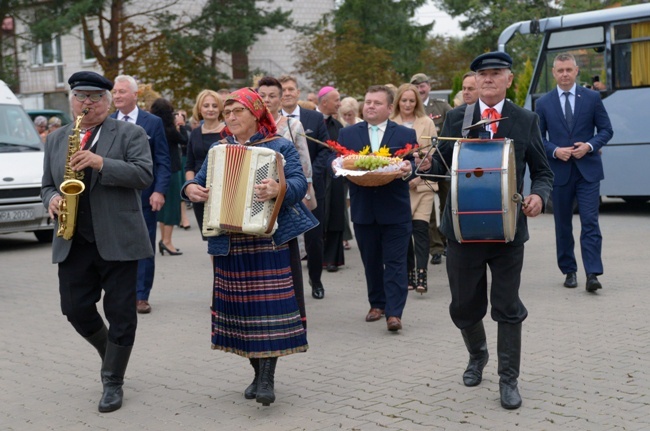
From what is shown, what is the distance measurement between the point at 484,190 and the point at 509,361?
3.43 feet

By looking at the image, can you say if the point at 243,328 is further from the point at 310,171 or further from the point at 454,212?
the point at 310,171

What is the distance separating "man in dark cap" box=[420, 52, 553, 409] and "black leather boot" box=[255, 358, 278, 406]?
121 centimetres

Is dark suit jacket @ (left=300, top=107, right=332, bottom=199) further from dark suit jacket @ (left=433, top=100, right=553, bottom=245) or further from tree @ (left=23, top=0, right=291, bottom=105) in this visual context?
tree @ (left=23, top=0, right=291, bottom=105)

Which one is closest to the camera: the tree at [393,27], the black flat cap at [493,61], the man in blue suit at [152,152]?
the black flat cap at [493,61]

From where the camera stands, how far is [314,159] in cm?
1012

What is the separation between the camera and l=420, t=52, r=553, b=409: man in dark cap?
6094 mm

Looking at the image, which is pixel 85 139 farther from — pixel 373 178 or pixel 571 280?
pixel 571 280

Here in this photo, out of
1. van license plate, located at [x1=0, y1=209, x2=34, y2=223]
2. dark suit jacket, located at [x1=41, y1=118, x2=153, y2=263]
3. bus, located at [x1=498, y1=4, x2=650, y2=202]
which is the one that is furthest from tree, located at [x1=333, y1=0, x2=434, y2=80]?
dark suit jacket, located at [x1=41, y1=118, x2=153, y2=263]

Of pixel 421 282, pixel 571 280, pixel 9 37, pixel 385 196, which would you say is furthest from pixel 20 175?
pixel 9 37

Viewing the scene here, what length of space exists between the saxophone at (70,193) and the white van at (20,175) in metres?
9.25

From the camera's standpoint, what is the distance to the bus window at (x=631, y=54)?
1684 cm

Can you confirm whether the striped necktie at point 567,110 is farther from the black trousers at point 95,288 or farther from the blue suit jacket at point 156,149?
the black trousers at point 95,288

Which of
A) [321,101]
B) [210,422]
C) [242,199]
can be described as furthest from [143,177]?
[321,101]

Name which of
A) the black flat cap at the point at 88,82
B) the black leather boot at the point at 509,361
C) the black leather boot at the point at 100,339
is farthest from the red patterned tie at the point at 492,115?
the black leather boot at the point at 100,339
